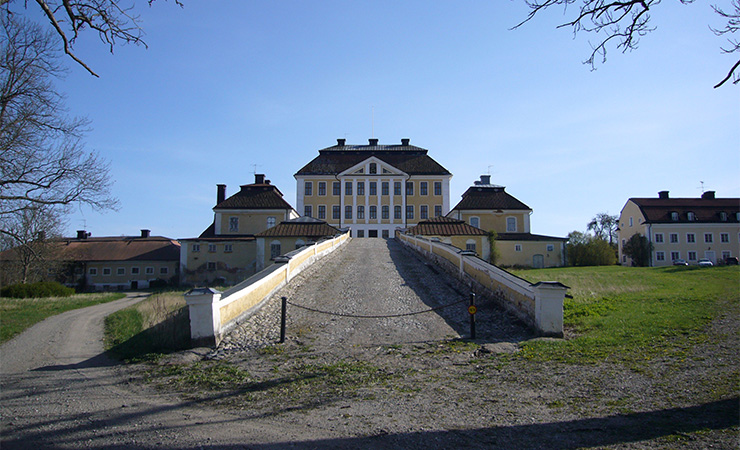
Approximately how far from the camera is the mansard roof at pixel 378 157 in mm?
56812

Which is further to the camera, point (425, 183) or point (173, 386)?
point (425, 183)

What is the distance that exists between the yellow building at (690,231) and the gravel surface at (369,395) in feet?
156

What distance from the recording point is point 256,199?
5169 centimetres

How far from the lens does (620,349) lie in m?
7.96

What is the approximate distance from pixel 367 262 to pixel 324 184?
34.5m

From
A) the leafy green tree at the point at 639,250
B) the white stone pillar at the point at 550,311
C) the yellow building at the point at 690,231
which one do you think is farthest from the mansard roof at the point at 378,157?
the white stone pillar at the point at 550,311

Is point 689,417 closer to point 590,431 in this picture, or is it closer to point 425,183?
point 590,431

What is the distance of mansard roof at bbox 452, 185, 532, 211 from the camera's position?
53344 millimetres

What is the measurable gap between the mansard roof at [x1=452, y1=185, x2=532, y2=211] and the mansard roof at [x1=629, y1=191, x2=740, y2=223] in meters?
13.2

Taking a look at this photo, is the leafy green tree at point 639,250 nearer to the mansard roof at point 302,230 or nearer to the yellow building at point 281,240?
the mansard roof at point 302,230

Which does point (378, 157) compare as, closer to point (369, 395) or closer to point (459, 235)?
point (459, 235)

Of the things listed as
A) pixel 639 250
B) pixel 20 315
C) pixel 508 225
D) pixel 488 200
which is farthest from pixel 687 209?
pixel 20 315

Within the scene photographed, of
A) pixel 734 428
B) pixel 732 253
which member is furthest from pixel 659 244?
pixel 734 428

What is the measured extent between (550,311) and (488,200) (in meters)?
45.9
